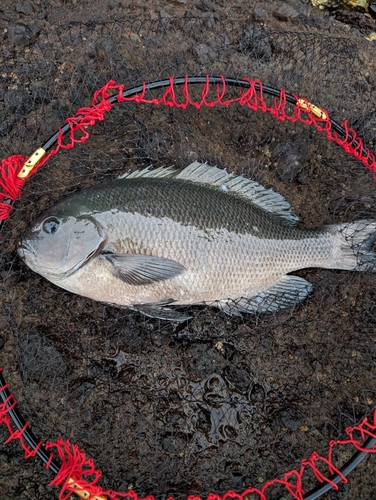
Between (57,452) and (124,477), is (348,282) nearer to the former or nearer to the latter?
(124,477)

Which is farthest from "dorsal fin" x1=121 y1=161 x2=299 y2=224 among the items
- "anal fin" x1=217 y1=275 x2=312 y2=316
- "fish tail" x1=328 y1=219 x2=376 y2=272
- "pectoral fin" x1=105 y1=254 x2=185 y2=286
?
"pectoral fin" x1=105 y1=254 x2=185 y2=286

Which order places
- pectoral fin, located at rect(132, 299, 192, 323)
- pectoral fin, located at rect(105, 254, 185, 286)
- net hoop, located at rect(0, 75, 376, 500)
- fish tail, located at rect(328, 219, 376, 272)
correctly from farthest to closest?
fish tail, located at rect(328, 219, 376, 272)
pectoral fin, located at rect(132, 299, 192, 323)
pectoral fin, located at rect(105, 254, 185, 286)
net hoop, located at rect(0, 75, 376, 500)

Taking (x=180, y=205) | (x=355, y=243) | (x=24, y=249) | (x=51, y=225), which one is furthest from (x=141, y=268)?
(x=355, y=243)

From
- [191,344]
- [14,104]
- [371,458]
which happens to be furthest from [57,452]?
[14,104]

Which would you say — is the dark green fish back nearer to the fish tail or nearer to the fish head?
the fish head

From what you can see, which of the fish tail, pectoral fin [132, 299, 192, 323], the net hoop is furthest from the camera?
the fish tail

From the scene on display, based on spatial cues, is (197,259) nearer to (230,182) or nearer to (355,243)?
(230,182)

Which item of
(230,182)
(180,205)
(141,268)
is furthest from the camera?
(230,182)
